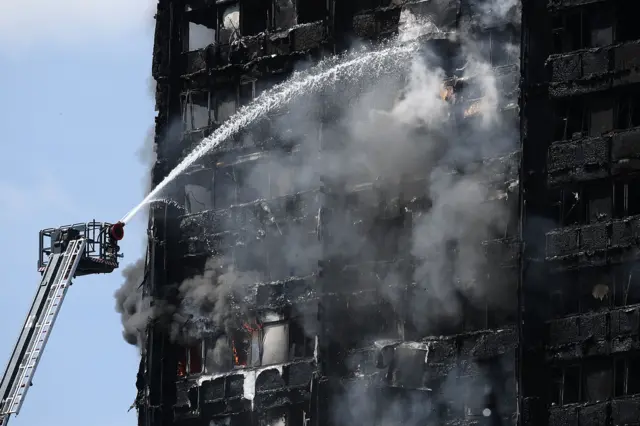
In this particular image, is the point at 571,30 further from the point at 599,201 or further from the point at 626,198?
the point at 626,198

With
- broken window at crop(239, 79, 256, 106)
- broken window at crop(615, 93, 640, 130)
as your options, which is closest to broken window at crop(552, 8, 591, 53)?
broken window at crop(615, 93, 640, 130)

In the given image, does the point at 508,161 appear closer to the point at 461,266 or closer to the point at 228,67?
the point at 461,266

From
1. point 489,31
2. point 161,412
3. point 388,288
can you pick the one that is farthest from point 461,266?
point 161,412

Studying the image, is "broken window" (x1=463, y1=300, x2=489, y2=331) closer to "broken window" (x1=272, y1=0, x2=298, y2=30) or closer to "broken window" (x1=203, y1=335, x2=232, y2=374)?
"broken window" (x1=203, y1=335, x2=232, y2=374)

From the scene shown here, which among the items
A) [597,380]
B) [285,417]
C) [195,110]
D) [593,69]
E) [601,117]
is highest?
[195,110]

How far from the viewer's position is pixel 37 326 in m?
76.3

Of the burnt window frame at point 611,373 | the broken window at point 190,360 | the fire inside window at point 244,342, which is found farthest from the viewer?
the broken window at point 190,360

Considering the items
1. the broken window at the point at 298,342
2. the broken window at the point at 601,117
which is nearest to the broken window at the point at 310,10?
the broken window at the point at 298,342

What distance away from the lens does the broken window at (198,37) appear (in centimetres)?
9112

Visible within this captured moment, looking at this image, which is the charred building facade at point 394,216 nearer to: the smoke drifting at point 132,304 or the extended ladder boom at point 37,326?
the smoke drifting at point 132,304

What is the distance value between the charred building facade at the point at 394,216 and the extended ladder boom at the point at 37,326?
9350 mm

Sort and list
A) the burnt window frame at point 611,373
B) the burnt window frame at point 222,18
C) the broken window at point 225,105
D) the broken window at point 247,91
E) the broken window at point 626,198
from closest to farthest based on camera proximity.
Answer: the burnt window frame at point 611,373
the broken window at point 626,198
the broken window at point 247,91
the broken window at point 225,105
the burnt window frame at point 222,18

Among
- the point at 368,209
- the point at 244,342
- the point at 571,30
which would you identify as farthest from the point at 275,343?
the point at 571,30

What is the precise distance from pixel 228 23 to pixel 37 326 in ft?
63.9
